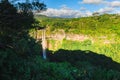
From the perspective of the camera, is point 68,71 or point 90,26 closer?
point 68,71

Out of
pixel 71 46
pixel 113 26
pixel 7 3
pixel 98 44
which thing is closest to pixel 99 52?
pixel 98 44

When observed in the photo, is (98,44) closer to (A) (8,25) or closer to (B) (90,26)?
(B) (90,26)

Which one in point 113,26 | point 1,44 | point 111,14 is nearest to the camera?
point 1,44

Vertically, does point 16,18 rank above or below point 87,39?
above

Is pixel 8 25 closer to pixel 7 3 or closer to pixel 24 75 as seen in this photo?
pixel 7 3

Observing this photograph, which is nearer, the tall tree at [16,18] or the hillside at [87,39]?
the tall tree at [16,18]

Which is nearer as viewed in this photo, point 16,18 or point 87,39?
point 16,18

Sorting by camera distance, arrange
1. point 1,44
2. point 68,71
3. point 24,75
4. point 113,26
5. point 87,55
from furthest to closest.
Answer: point 113,26 → point 87,55 → point 68,71 → point 1,44 → point 24,75

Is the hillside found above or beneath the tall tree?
beneath

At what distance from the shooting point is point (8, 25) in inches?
527

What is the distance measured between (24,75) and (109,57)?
35.8 meters

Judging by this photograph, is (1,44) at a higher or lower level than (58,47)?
higher

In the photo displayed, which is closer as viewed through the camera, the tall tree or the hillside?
the tall tree

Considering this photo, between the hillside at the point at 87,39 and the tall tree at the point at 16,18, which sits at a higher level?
the tall tree at the point at 16,18
